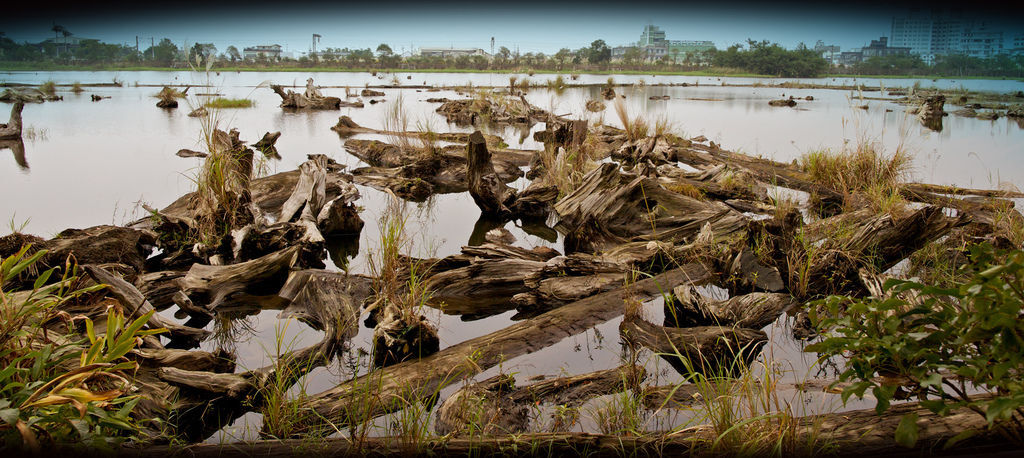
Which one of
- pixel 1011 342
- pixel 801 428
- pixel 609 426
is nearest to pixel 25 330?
pixel 609 426

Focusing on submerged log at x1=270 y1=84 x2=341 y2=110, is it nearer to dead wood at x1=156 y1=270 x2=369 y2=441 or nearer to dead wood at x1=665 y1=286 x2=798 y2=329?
dead wood at x1=156 y1=270 x2=369 y2=441

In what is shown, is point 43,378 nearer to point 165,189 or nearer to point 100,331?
point 100,331

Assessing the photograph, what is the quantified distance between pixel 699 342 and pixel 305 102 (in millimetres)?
14828

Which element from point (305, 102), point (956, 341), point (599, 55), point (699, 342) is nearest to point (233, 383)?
point (699, 342)

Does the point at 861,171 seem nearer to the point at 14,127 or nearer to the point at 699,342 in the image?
the point at 699,342

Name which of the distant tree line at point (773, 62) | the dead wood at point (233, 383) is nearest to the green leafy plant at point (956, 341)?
the dead wood at point (233, 383)

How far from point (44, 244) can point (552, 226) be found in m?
3.74

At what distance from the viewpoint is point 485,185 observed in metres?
5.86

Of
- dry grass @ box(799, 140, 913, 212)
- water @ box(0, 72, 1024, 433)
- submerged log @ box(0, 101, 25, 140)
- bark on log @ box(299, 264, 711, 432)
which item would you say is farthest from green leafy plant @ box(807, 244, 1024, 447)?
submerged log @ box(0, 101, 25, 140)

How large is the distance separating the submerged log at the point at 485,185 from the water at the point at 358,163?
0.65 ft

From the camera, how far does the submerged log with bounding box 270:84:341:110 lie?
15.7 meters

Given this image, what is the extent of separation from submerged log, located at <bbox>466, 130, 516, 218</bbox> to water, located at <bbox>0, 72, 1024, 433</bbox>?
0.20 metres

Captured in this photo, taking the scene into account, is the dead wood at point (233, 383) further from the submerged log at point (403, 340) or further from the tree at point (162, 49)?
the tree at point (162, 49)

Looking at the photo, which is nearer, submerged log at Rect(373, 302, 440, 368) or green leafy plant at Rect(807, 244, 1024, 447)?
green leafy plant at Rect(807, 244, 1024, 447)
